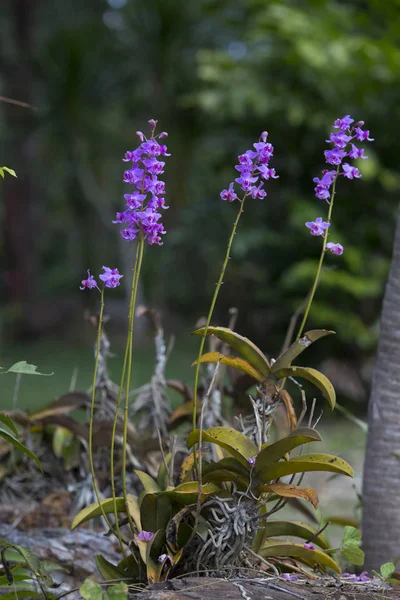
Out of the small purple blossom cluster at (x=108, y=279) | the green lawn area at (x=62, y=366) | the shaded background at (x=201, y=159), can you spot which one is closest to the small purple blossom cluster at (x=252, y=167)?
the small purple blossom cluster at (x=108, y=279)

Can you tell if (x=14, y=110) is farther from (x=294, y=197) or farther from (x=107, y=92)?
(x=294, y=197)

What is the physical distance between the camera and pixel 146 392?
3.13 metres

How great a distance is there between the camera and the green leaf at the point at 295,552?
1932 millimetres

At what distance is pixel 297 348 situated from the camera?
5.91 feet

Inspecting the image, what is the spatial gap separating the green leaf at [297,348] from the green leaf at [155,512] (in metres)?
0.40

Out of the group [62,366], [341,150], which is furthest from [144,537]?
[62,366]

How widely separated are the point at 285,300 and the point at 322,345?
61 cm

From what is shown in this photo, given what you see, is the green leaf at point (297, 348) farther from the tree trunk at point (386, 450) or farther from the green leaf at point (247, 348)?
the tree trunk at point (386, 450)

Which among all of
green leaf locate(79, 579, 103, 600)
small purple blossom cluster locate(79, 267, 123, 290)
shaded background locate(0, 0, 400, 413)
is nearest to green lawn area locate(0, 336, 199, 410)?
shaded background locate(0, 0, 400, 413)

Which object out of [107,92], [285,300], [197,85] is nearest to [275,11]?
[285,300]

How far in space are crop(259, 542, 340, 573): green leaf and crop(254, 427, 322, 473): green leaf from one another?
277mm

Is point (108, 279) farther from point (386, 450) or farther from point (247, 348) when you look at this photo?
point (386, 450)

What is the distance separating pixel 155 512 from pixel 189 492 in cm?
11

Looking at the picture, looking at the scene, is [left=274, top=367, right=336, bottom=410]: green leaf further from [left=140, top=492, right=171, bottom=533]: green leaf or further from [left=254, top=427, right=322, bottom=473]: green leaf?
[left=140, top=492, right=171, bottom=533]: green leaf
